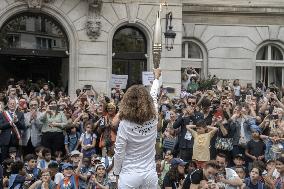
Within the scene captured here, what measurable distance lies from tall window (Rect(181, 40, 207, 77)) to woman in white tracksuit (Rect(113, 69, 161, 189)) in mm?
21153

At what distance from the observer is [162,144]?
59.5ft

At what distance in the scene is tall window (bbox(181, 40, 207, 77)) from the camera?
3094cm

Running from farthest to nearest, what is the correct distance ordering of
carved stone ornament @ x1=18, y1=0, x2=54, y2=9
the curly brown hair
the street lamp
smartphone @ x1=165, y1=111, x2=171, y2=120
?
carved stone ornament @ x1=18, y1=0, x2=54, y2=9 → the street lamp → smartphone @ x1=165, y1=111, x2=171, y2=120 → the curly brown hair

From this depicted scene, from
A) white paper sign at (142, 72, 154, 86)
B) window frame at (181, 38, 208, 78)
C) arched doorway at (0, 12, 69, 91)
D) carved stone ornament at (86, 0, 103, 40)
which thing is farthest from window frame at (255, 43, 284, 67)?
arched doorway at (0, 12, 69, 91)

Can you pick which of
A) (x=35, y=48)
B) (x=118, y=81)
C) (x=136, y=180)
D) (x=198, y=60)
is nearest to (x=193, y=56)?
(x=198, y=60)

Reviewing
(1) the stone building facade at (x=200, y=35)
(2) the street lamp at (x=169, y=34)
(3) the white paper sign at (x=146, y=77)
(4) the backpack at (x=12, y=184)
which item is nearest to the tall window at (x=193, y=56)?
(1) the stone building facade at (x=200, y=35)

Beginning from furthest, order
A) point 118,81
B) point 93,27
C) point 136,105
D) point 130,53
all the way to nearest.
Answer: point 130,53
point 118,81
point 93,27
point 136,105

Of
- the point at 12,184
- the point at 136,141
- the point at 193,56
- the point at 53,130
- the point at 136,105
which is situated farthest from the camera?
the point at 193,56

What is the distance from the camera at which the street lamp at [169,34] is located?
1017 inches

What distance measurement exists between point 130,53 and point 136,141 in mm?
18579

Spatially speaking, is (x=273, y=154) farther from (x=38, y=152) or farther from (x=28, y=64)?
(x=28, y=64)

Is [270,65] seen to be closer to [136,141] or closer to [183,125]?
[183,125]

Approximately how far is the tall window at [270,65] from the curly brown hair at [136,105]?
2239cm

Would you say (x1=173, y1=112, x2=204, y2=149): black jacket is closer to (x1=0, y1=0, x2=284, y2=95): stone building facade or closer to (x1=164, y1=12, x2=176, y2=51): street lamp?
(x1=164, y1=12, x2=176, y2=51): street lamp
